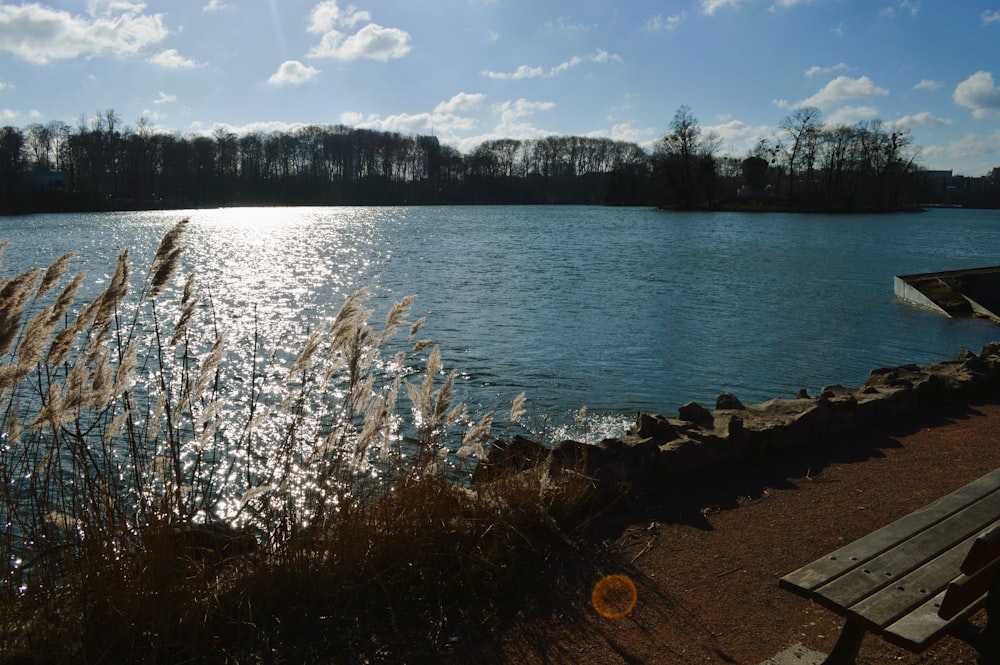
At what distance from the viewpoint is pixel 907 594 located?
2.70m

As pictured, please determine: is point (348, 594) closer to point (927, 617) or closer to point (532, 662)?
point (532, 662)

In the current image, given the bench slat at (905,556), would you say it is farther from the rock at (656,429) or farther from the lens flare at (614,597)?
the rock at (656,429)

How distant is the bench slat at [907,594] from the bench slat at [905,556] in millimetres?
23

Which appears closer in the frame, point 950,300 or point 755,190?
point 950,300

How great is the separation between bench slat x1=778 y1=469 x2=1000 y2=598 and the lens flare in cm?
106

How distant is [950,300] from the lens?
20844mm

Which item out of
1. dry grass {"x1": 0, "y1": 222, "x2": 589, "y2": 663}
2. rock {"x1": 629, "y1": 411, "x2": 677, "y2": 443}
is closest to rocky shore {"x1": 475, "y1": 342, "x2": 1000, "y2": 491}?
rock {"x1": 629, "y1": 411, "x2": 677, "y2": 443}

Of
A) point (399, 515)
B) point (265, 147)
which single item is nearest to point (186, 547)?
point (399, 515)

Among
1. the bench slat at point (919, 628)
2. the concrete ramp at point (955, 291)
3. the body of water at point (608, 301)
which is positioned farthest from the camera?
the concrete ramp at point (955, 291)

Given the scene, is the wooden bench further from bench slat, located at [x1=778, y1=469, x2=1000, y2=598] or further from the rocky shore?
the rocky shore

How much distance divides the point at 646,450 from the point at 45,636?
3.90 m

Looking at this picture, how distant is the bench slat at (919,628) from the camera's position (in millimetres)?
2418

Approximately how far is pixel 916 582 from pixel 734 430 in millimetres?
3330

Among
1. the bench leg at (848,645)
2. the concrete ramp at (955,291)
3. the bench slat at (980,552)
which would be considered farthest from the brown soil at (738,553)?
the concrete ramp at (955,291)
